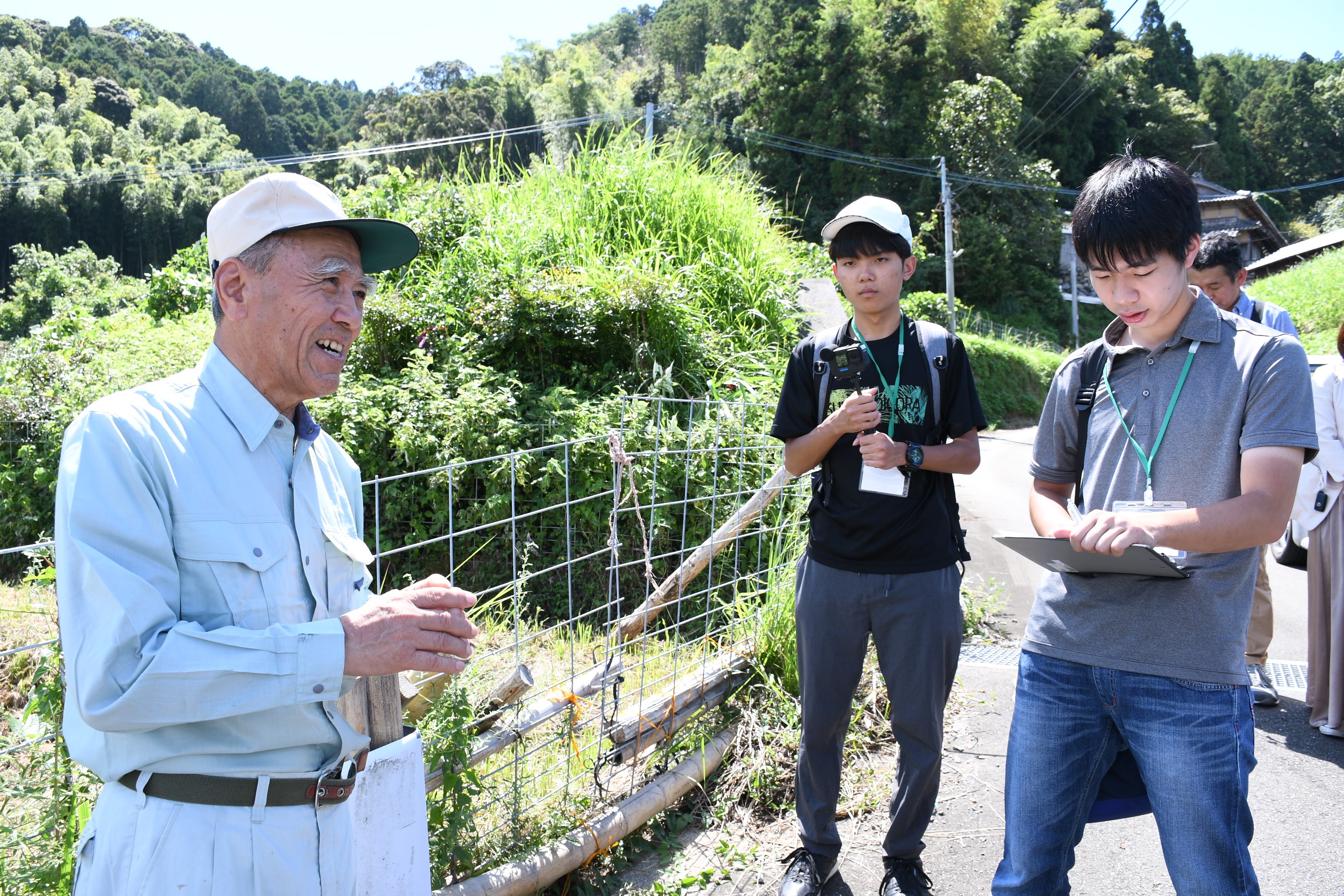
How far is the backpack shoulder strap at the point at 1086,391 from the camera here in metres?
2.05

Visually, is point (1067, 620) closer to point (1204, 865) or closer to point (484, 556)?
point (1204, 865)

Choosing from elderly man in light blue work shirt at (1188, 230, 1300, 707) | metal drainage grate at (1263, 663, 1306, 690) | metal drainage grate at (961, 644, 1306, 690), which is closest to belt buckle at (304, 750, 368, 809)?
metal drainage grate at (961, 644, 1306, 690)

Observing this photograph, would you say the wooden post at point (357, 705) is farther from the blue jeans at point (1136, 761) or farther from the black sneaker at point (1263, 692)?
the black sneaker at point (1263, 692)

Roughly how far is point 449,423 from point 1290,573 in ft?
20.0

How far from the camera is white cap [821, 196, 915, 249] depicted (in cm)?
270

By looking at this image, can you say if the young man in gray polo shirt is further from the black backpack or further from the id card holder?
the black backpack

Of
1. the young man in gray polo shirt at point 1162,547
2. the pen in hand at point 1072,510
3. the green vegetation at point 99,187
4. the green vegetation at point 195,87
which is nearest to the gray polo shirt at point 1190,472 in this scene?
the young man in gray polo shirt at point 1162,547

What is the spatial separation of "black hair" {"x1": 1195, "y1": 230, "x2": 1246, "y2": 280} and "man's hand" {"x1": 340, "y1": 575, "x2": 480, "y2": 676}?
3.89 m

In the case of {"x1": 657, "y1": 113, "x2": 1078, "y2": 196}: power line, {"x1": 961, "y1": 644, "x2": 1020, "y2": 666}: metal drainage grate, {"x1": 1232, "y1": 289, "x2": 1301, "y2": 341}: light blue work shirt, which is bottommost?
{"x1": 961, "y1": 644, "x2": 1020, "y2": 666}: metal drainage grate

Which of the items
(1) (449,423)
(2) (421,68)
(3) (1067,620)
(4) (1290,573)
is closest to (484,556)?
(1) (449,423)

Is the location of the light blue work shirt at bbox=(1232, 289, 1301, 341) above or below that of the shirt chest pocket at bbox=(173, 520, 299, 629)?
above

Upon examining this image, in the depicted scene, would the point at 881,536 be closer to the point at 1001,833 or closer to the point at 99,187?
the point at 1001,833

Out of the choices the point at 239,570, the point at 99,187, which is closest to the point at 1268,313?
the point at 239,570

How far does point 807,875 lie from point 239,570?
199cm
